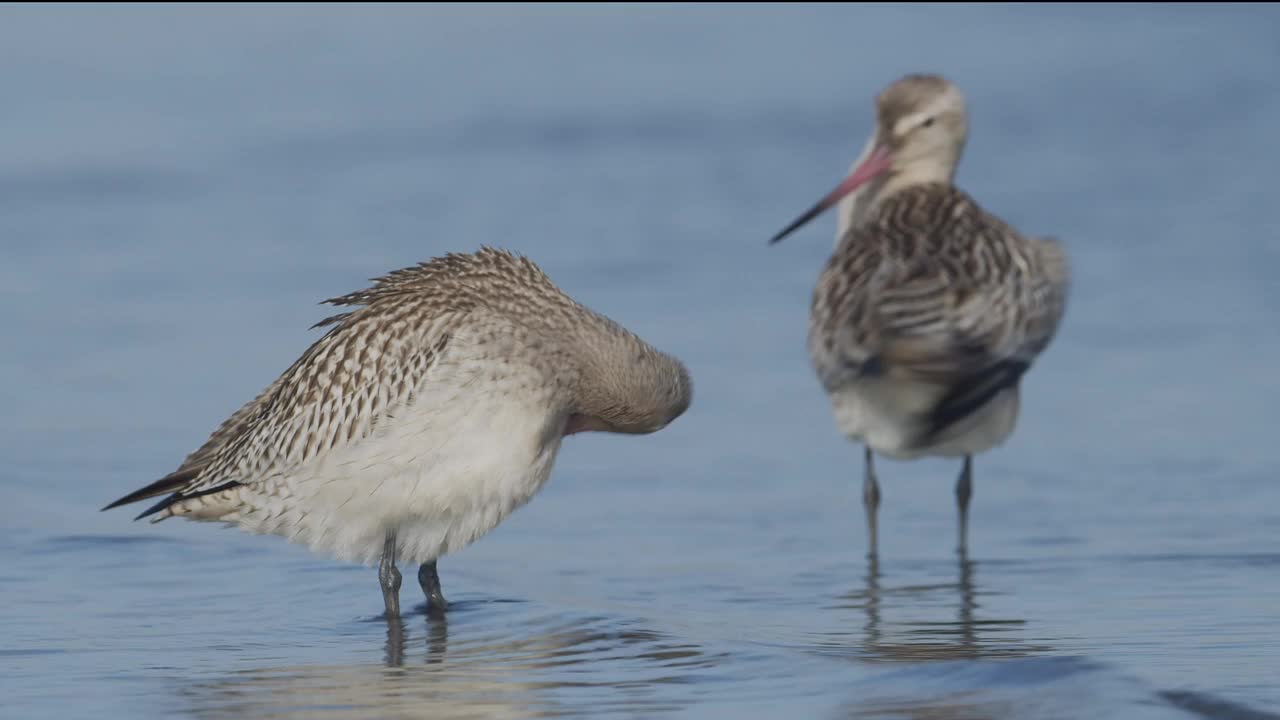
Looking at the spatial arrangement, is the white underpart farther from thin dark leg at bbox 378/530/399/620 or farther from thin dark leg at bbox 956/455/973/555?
thin dark leg at bbox 956/455/973/555

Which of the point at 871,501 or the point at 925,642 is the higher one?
the point at 871,501

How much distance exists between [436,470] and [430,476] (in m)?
0.03

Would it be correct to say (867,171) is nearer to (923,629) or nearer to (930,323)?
(930,323)

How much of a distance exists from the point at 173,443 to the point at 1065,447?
13.3 ft

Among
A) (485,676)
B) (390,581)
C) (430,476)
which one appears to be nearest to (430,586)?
(390,581)

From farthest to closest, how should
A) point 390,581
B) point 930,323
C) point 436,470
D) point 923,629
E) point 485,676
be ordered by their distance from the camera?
1. point 930,323
2. point 390,581
3. point 923,629
4. point 436,470
5. point 485,676

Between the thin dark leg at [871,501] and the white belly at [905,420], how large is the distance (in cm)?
14

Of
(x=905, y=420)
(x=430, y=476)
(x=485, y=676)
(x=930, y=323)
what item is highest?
(x=930, y=323)

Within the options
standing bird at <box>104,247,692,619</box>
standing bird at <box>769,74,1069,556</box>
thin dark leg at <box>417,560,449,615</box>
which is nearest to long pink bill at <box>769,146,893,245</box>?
standing bird at <box>769,74,1069,556</box>

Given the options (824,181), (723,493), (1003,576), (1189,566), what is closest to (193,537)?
(723,493)

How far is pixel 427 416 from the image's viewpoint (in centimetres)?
802

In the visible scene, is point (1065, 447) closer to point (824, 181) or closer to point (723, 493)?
point (723, 493)

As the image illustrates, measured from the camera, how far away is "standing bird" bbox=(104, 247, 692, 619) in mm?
8008

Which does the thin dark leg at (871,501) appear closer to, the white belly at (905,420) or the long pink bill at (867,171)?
the white belly at (905,420)
